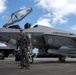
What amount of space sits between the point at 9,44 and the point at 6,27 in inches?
54.0

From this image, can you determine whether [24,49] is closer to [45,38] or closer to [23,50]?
[23,50]

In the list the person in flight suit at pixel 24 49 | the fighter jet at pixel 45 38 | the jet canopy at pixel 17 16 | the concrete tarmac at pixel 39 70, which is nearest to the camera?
the concrete tarmac at pixel 39 70

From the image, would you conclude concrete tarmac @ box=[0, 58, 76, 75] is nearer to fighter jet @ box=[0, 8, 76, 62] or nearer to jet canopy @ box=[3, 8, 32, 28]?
fighter jet @ box=[0, 8, 76, 62]

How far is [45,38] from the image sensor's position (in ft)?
45.7

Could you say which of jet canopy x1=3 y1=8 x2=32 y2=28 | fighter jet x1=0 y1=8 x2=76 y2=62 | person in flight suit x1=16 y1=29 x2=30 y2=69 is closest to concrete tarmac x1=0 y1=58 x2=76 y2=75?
person in flight suit x1=16 y1=29 x2=30 y2=69

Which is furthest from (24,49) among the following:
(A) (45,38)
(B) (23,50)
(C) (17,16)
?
(C) (17,16)

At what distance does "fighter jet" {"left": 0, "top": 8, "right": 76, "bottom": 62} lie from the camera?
A: 44.5 feet

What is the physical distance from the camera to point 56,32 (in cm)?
1502

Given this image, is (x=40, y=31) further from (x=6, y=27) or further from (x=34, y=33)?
(x=6, y=27)

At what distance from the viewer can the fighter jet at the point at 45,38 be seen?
1358cm

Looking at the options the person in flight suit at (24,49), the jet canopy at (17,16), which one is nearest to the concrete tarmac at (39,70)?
the person in flight suit at (24,49)

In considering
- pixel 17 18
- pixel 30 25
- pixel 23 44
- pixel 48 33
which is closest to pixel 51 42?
pixel 48 33

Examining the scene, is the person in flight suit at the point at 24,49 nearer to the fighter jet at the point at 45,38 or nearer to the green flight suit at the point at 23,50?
the green flight suit at the point at 23,50

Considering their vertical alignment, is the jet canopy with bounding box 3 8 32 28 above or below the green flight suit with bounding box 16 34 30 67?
above
